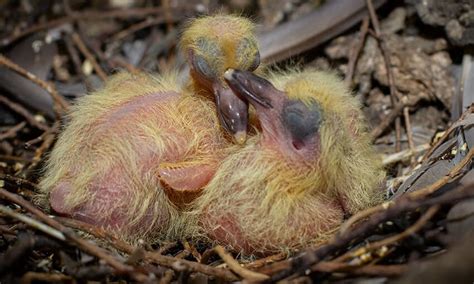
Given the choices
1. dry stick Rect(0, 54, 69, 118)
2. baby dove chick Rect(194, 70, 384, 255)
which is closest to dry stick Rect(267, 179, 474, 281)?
baby dove chick Rect(194, 70, 384, 255)

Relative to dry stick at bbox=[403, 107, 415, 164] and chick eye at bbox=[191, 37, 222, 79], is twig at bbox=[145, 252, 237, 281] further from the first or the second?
dry stick at bbox=[403, 107, 415, 164]

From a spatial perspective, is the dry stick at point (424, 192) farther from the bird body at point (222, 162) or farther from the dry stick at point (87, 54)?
the dry stick at point (87, 54)

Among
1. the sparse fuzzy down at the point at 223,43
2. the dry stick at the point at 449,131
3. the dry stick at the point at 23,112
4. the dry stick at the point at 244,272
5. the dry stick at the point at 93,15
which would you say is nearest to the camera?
the dry stick at the point at 244,272

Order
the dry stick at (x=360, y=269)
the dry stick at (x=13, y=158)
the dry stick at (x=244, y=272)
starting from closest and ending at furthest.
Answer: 1. the dry stick at (x=360, y=269)
2. the dry stick at (x=244, y=272)
3. the dry stick at (x=13, y=158)

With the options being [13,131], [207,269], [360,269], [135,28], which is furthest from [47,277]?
[135,28]

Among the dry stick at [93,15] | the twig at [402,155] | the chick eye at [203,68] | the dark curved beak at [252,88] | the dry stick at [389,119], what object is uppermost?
the dry stick at [93,15]

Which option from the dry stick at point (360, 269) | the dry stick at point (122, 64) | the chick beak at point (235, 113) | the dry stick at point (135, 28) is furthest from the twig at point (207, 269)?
the dry stick at point (135, 28)

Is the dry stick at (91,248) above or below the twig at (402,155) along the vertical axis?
above

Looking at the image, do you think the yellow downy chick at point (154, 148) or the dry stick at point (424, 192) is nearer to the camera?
the dry stick at point (424, 192)
